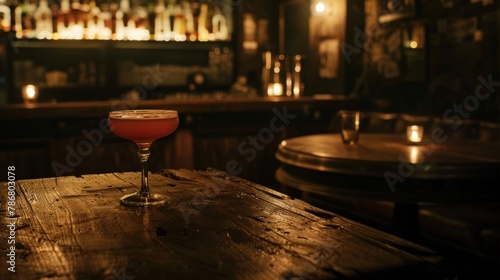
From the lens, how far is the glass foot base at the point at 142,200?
1327 mm

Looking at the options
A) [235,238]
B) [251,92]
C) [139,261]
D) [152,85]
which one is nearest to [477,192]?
[235,238]

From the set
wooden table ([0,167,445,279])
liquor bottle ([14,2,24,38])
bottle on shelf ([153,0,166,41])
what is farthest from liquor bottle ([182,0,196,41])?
wooden table ([0,167,445,279])

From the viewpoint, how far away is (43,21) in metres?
5.58

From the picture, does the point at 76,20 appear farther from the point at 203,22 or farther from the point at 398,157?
the point at 398,157

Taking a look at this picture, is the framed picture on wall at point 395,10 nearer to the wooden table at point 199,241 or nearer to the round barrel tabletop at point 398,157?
the round barrel tabletop at point 398,157

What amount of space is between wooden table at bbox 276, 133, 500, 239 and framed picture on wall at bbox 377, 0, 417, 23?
2.36 meters

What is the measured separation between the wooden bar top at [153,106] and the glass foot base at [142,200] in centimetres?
236

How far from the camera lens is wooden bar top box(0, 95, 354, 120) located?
3.53 metres

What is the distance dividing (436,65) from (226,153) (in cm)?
169

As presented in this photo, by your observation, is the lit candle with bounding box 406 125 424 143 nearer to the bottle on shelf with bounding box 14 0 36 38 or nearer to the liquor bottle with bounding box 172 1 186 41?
the liquor bottle with bounding box 172 1 186 41

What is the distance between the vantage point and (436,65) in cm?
420

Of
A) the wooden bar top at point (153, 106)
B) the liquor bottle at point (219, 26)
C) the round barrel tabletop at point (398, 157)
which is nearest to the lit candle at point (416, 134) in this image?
the round barrel tabletop at point (398, 157)

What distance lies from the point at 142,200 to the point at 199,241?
0.36m

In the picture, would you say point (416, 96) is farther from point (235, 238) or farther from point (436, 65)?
point (235, 238)
